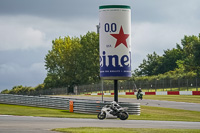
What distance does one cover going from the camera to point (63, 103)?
38875mm

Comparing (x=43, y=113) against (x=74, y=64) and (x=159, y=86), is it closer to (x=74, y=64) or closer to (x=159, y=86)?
(x=159, y=86)

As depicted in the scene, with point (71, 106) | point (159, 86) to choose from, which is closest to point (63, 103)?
point (71, 106)

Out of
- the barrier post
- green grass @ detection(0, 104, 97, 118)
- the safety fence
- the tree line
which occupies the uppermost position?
the tree line

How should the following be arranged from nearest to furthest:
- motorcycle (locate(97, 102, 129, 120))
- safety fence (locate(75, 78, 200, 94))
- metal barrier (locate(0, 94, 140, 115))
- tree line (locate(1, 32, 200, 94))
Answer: motorcycle (locate(97, 102, 129, 120))
metal barrier (locate(0, 94, 140, 115))
safety fence (locate(75, 78, 200, 94))
tree line (locate(1, 32, 200, 94))

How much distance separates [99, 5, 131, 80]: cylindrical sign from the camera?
30.1 meters

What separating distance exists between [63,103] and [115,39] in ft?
35.3

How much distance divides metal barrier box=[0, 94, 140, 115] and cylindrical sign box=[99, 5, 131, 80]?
8.40 ft

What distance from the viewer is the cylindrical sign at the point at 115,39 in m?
30.1

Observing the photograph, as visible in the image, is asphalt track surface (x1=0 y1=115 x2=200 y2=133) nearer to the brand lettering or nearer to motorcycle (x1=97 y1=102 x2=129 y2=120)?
motorcycle (x1=97 y1=102 x2=129 y2=120)

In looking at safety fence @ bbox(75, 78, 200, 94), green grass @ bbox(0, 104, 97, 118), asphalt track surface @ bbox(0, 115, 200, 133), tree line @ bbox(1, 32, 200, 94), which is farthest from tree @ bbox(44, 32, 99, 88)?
asphalt track surface @ bbox(0, 115, 200, 133)

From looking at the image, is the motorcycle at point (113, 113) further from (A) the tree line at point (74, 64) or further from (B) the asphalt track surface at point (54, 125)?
(A) the tree line at point (74, 64)

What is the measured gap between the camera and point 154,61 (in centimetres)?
15500

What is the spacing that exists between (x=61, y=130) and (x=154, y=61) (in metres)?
136

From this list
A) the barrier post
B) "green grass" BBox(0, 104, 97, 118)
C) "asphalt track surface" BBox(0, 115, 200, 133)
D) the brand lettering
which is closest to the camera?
"asphalt track surface" BBox(0, 115, 200, 133)
